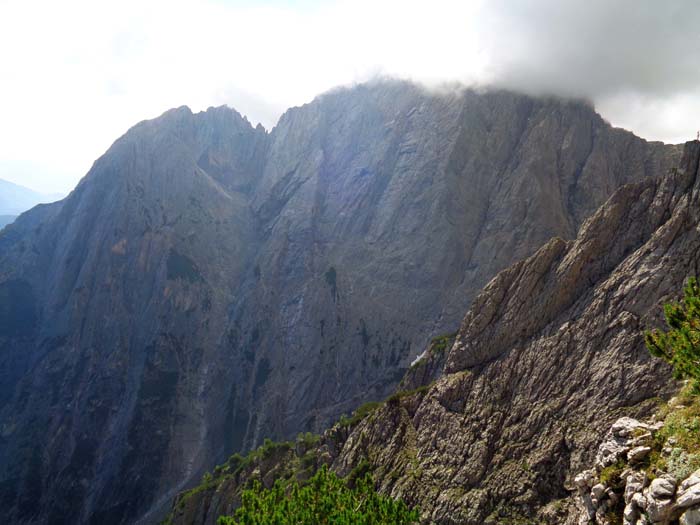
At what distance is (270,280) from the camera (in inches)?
6531

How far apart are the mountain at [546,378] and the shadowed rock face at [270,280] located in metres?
60.0

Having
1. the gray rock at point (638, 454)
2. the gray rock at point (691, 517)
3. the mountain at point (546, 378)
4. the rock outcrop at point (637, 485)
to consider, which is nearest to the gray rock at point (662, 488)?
the rock outcrop at point (637, 485)

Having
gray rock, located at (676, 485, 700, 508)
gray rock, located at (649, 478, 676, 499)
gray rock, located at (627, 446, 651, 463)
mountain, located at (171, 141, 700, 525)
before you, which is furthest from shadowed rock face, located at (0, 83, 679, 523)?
gray rock, located at (676, 485, 700, 508)

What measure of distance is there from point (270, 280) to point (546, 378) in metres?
117

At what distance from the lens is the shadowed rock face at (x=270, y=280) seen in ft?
442

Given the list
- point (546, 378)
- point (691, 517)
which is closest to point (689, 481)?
point (691, 517)

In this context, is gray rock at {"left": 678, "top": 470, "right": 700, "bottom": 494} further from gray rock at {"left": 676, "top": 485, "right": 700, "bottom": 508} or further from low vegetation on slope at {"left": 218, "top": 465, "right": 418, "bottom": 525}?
low vegetation on slope at {"left": 218, "top": 465, "right": 418, "bottom": 525}

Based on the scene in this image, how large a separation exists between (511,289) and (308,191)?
374 feet

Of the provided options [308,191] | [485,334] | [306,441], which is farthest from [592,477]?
[308,191]

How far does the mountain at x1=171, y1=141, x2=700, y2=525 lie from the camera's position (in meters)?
51.9

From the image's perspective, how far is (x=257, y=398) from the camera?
145 m

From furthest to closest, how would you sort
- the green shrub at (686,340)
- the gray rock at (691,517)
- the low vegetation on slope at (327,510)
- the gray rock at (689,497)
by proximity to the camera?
1. the low vegetation on slope at (327,510)
2. the green shrub at (686,340)
3. the gray rock at (689,497)
4. the gray rock at (691,517)

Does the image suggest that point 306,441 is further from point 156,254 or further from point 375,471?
point 156,254

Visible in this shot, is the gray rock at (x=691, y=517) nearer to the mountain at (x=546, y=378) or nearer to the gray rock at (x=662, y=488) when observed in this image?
the gray rock at (x=662, y=488)
